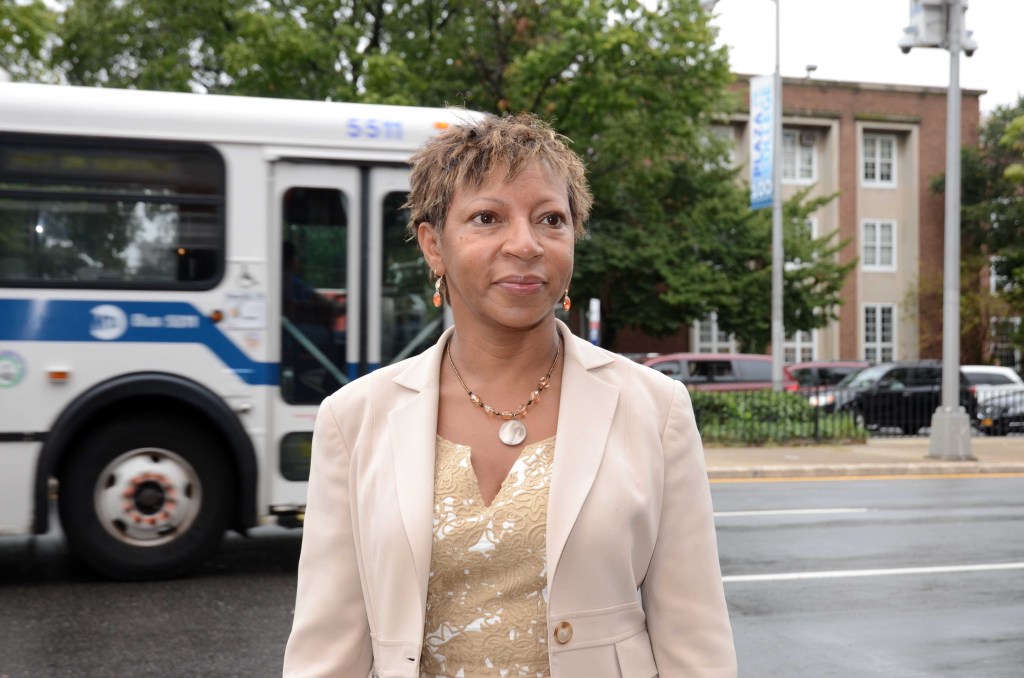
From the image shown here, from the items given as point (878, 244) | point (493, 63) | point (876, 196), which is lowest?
point (878, 244)

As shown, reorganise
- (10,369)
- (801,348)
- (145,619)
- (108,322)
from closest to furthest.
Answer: (145,619)
(10,369)
(108,322)
(801,348)

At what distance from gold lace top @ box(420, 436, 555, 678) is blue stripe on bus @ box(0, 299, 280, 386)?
19.4 ft

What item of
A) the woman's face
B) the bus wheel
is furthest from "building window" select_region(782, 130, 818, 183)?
the woman's face

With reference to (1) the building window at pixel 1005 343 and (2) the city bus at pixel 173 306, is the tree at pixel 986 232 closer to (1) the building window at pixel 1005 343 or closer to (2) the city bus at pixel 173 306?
(1) the building window at pixel 1005 343

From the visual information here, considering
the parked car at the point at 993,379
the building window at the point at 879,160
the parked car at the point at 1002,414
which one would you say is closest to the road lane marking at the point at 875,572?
the parked car at the point at 1002,414

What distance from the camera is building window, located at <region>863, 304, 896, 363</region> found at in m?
44.1

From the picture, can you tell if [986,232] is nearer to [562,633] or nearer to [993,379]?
[993,379]

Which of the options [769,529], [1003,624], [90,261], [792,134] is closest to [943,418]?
[769,529]

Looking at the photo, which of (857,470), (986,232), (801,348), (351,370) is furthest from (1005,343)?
(351,370)

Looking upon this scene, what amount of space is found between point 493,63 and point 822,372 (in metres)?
10.8

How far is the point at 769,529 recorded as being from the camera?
10375mm

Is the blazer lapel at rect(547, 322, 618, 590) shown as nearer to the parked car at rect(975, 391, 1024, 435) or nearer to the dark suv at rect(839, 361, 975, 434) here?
the dark suv at rect(839, 361, 975, 434)

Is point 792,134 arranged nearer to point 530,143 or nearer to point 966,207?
point 966,207

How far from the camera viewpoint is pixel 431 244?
2.36 metres
